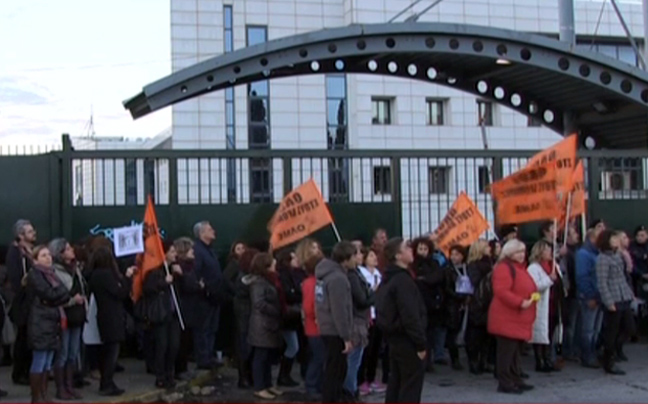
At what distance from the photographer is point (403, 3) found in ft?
162

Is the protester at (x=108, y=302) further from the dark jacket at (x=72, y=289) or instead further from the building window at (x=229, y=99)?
the building window at (x=229, y=99)

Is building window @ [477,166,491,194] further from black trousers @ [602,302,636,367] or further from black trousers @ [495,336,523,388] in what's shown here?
black trousers @ [495,336,523,388]

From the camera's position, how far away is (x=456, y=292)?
1225 centimetres

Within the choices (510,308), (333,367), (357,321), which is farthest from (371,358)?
(333,367)

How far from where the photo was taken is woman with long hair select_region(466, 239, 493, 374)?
39.8ft

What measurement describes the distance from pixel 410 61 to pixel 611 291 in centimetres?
529

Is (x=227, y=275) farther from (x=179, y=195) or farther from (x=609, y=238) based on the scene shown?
(x=609, y=238)

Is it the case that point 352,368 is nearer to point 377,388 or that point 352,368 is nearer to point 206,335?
point 377,388

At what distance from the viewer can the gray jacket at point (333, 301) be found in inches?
366

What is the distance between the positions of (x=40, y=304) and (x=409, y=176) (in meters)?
6.57

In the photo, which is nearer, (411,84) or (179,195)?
(179,195)

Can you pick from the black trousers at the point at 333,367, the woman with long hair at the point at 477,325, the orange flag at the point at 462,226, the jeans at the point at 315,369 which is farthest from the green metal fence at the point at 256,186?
the black trousers at the point at 333,367

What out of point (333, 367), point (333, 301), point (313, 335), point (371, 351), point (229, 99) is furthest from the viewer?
point (229, 99)

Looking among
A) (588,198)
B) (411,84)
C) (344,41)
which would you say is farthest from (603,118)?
(411,84)
